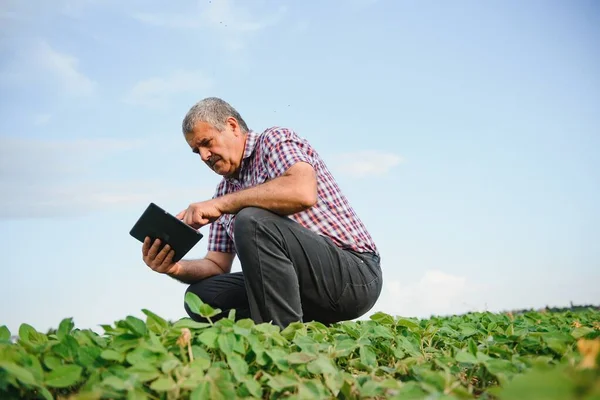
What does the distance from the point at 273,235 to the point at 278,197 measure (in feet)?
0.76

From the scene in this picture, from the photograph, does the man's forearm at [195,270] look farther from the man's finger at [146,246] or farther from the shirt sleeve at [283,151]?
the shirt sleeve at [283,151]

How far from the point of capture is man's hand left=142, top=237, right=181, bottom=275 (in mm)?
Result: 3703

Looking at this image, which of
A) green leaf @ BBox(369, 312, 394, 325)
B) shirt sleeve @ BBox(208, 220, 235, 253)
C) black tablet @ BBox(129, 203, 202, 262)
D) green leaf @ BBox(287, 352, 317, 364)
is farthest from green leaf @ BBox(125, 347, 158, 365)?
shirt sleeve @ BBox(208, 220, 235, 253)

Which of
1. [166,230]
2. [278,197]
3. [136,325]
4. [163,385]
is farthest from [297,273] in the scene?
[163,385]

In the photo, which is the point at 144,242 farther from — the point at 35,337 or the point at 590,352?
the point at 590,352

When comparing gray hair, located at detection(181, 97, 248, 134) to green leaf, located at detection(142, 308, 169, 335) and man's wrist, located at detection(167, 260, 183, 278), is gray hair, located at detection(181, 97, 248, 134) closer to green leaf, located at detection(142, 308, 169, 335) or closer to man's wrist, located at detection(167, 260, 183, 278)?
man's wrist, located at detection(167, 260, 183, 278)

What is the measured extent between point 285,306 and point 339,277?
1.54 ft

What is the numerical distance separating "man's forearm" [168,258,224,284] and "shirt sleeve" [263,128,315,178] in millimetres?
951

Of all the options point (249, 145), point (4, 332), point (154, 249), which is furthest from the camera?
point (249, 145)

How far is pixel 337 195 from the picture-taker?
13.2 feet

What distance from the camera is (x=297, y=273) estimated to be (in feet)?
11.6

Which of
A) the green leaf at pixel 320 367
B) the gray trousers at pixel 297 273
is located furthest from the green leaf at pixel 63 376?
the gray trousers at pixel 297 273

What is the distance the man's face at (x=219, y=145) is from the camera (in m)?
4.02

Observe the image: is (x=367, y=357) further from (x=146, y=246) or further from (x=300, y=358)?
(x=146, y=246)
